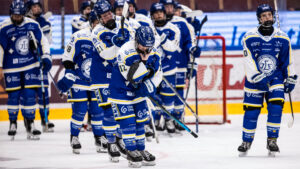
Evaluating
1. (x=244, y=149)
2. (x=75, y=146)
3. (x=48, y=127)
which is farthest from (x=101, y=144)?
(x=48, y=127)

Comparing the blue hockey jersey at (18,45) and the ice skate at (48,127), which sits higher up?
the blue hockey jersey at (18,45)

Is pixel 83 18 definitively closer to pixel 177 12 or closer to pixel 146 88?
pixel 177 12

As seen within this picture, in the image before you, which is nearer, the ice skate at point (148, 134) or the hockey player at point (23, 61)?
the ice skate at point (148, 134)

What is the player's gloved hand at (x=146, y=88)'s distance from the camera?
5.29 meters

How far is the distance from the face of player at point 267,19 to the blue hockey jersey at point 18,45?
296 cm

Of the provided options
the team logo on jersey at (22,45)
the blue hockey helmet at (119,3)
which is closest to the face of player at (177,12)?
the blue hockey helmet at (119,3)

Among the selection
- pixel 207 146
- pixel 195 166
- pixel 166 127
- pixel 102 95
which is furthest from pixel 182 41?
pixel 195 166

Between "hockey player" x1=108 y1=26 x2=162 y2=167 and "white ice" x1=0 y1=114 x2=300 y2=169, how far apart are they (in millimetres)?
293

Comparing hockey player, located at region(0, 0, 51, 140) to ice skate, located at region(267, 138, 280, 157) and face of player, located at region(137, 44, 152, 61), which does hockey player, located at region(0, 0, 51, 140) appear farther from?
ice skate, located at region(267, 138, 280, 157)

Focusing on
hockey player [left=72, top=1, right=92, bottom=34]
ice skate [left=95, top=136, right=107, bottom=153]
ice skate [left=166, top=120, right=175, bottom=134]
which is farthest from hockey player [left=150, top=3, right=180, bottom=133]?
ice skate [left=95, top=136, right=107, bottom=153]

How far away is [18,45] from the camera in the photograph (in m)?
7.81

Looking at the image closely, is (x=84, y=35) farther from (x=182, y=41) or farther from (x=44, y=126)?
(x=44, y=126)

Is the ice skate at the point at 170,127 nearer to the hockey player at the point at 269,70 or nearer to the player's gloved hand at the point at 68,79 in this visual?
the player's gloved hand at the point at 68,79

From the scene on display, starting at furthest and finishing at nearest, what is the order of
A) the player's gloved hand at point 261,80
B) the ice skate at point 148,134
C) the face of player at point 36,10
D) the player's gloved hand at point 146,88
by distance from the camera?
the face of player at point 36,10 < the ice skate at point 148,134 < the player's gloved hand at point 261,80 < the player's gloved hand at point 146,88
